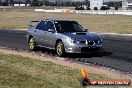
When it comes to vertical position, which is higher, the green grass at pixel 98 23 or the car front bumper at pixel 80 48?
the car front bumper at pixel 80 48

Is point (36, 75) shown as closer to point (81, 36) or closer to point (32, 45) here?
point (81, 36)

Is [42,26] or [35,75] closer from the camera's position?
[35,75]

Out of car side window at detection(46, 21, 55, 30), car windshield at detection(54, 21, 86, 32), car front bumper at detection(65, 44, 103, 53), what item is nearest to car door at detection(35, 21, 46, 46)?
car side window at detection(46, 21, 55, 30)

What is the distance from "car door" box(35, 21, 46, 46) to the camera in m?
17.2

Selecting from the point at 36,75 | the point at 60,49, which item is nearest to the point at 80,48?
the point at 60,49

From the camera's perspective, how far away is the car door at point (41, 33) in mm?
17156

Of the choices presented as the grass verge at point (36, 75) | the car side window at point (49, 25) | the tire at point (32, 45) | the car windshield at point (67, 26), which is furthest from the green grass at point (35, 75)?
the tire at point (32, 45)

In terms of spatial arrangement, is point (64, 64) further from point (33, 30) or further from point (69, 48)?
point (33, 30)

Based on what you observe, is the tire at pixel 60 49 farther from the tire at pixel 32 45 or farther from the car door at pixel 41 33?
the tire at pixel 32 45

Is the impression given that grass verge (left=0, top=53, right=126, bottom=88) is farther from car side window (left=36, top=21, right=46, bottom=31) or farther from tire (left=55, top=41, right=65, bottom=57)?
car side window (left=36, top=21, right=46, bottom=31)

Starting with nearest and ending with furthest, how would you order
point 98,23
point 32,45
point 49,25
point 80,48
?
point 80,48, point 49,25, point 32,45, point 98,23

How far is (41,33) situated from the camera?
56.6ft

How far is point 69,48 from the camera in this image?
1534 cm

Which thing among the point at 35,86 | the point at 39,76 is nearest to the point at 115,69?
the point at 39,76
